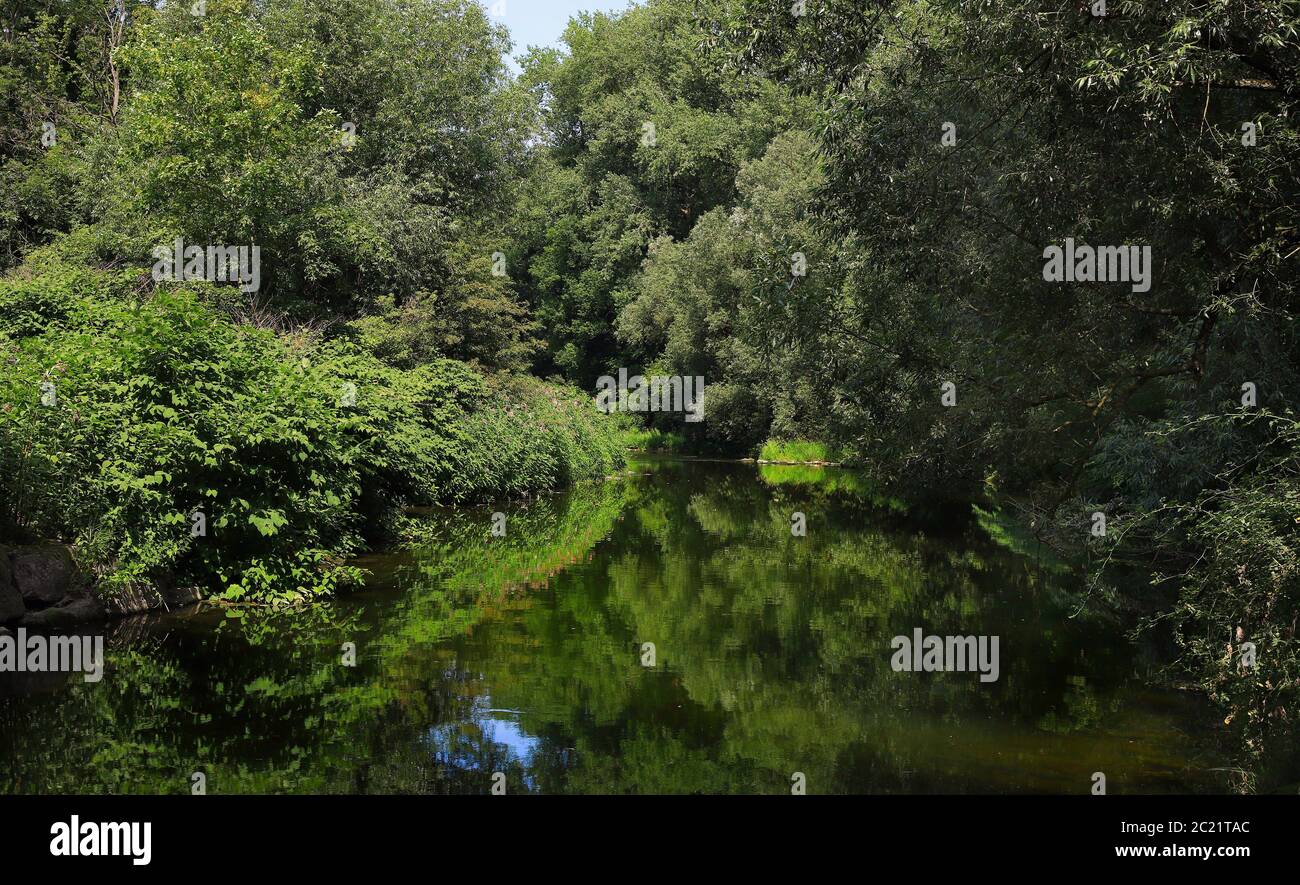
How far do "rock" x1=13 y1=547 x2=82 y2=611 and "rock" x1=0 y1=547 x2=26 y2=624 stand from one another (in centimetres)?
15

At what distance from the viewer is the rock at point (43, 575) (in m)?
11.0

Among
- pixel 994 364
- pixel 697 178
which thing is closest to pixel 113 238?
pixel 994 364

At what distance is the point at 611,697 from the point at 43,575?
586cm

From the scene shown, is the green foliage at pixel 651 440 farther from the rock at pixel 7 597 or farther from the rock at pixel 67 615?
the rock at pixel 7 597

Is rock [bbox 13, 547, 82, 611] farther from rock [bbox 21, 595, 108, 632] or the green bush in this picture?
the green bush

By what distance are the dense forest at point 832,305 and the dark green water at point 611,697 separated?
934mm

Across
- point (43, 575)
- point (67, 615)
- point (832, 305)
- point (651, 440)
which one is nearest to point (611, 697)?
point (67, 615)

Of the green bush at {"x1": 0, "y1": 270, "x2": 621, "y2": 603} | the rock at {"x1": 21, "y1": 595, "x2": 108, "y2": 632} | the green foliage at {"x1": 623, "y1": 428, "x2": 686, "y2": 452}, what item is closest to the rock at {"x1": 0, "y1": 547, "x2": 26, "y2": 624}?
the rock at {"x1": 21, "y1": 595, "x2": 108, "y2": 632}

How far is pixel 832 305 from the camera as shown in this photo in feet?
58.6

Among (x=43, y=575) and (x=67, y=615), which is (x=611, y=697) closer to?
(x=67, y=615)
